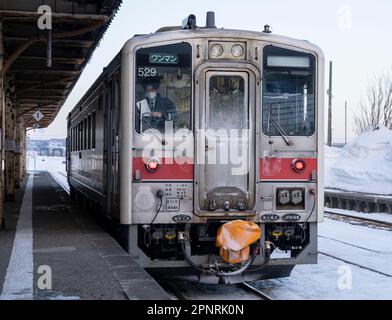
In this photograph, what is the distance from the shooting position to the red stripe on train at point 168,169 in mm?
7902

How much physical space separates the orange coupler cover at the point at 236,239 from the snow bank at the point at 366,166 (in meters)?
18.4

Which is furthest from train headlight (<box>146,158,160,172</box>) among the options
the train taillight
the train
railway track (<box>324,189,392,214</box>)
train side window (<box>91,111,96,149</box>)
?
railway track (<box>324,189,392,214</box>)

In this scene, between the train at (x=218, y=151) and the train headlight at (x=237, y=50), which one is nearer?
the train at (x=218, y=151)

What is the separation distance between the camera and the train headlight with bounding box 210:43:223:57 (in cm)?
811

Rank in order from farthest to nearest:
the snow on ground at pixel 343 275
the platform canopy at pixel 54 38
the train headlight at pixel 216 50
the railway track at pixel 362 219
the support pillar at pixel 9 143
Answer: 1. the support pillar at pixel 9 143
2. the railway track at pixel 362 219
3. the platform canopy at pixel 54 38
4. the snow on ground at pixel 343 275
5. the train headlight at pixel 216 50

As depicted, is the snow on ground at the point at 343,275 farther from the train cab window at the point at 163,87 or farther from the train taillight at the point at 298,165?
the train cab window at the point at 163,87

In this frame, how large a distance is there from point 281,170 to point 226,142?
81cm

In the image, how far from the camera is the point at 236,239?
7.69 metres

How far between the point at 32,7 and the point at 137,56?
5.34 m

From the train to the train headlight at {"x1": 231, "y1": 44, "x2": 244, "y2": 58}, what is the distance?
2cm

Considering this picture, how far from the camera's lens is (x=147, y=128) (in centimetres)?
798

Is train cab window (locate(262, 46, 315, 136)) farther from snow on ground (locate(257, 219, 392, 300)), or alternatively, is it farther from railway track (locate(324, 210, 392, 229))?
railway track (locate(324, 210, 392, 229))

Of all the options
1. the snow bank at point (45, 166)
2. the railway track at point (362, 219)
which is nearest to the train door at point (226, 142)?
the railway track at point (362, 219)


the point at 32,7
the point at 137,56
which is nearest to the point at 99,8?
the point at 32,7
